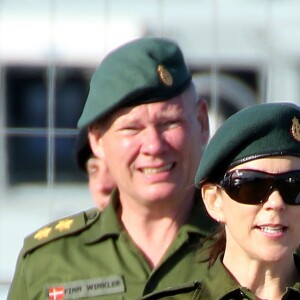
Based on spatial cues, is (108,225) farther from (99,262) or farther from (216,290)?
(216,290)

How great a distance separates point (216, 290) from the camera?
2.84 m

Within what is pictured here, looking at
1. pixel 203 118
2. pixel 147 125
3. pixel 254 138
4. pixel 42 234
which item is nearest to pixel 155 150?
pixel 147 125

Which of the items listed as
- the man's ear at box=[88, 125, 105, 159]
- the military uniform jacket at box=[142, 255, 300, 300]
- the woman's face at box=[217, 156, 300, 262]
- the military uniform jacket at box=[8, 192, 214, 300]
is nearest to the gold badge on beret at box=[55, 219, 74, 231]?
the military uniform jacket at box=[8, 192, 214, 300]

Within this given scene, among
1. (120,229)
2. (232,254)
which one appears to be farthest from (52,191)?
(232,254)

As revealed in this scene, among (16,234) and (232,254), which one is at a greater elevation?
(232,254)

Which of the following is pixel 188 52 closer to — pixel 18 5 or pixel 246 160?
pixel 18 5

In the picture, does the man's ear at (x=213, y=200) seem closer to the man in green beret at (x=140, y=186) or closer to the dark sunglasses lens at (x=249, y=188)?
the dark sunglasses lens at (x=249, y=188)

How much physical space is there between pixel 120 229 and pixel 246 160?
68 cm

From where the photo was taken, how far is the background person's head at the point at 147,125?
10.8 feet

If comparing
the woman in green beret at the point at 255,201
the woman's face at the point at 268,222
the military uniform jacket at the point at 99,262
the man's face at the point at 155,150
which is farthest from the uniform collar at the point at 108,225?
the woman's face at the point at 268,222

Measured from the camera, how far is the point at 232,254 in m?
2.83

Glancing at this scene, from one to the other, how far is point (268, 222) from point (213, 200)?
158 millimetres

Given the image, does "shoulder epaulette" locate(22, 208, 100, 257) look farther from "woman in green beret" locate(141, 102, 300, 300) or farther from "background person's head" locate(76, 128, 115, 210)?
"woman in green beret" locate(141, 102, 300, 300)

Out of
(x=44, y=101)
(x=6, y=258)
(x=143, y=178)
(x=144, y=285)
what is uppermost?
(x=143, y=178)
